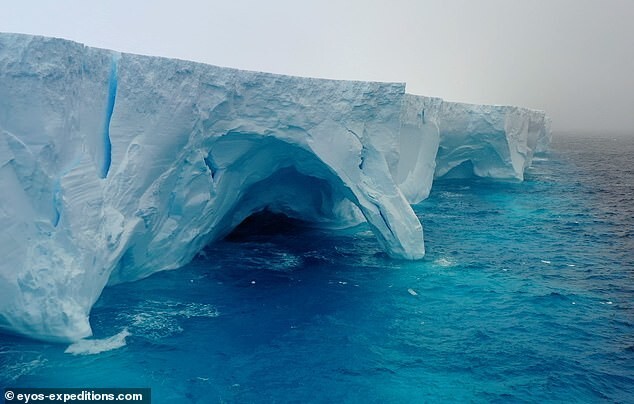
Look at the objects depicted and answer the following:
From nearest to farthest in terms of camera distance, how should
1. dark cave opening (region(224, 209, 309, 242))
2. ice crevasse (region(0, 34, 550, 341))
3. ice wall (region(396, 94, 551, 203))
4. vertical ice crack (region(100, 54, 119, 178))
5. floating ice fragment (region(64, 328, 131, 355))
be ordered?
floating ice fragment (region(64, 328, 131, 355)), ice crevasse (region(0, 34, 550, 341)), vertical ice crack (region(100, 54, 119, 178)), dark cave opening (region(224, 209, 309, 242)), ice wall (region(396, 94, 551, 203))

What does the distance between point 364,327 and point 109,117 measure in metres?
6.59

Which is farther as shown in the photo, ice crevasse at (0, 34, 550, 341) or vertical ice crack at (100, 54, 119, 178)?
vertical ice crack at (100, 54, 119, 178)

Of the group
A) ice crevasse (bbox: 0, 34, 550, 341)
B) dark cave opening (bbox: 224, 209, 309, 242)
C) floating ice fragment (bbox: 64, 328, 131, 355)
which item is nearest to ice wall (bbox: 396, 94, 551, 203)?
ice crevasse (bbox: 0, 34, 550, 341)

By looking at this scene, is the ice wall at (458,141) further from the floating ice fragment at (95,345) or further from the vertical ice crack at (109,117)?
the floating ice fragment at (95,345)

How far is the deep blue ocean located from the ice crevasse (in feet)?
2.71

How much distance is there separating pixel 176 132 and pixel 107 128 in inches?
54.2

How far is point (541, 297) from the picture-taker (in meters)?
11.3

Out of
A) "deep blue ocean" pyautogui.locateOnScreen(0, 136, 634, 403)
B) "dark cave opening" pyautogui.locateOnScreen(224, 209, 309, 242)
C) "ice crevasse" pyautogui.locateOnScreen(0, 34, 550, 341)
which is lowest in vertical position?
"deep blue ocean" pyautogui.locateOnScreen(0, 136, 634, 403)

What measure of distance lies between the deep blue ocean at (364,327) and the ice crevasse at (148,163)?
82 centimetres

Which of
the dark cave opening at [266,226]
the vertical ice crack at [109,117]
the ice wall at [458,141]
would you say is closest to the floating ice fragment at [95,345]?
the vertical ice crack at [109,117]

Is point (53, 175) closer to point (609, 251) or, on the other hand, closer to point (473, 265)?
point (473, 265)

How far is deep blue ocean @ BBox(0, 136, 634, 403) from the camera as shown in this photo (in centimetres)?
751

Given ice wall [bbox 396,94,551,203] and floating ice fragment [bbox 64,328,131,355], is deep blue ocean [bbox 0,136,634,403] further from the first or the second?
ice wall [bbox 396,94,551,203]

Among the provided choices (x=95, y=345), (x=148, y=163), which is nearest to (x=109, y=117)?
(x=148, y=163)
